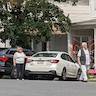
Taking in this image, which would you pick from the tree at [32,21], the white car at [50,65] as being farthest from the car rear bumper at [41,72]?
the tree at [32,21]

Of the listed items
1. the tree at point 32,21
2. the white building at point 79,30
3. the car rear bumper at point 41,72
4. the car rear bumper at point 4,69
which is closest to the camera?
the car rear bumper at point 41,72

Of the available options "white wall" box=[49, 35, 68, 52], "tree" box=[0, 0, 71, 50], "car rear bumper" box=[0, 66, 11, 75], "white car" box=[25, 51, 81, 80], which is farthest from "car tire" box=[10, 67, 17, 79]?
"white wall" box=[49, 35, 68, 52]

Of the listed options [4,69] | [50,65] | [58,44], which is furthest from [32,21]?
[58,44]

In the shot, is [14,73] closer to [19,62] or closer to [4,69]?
[4,69]

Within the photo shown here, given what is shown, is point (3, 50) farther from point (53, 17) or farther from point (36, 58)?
point (53, 17)

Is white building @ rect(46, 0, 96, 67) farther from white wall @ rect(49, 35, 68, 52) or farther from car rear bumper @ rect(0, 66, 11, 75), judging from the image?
car rear bumper @ rect(0, 66, 11, 75)

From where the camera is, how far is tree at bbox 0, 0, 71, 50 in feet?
100

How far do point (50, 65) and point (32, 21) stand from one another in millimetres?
7032

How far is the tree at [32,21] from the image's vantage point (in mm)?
30516

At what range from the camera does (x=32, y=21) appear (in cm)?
3081

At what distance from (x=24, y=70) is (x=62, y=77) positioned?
77.2 inches

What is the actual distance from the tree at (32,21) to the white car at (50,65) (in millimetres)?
5472

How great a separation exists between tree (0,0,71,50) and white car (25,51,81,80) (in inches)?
215

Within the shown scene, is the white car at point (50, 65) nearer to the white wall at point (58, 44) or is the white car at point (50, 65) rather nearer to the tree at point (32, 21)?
the tree at point (32, 21)
